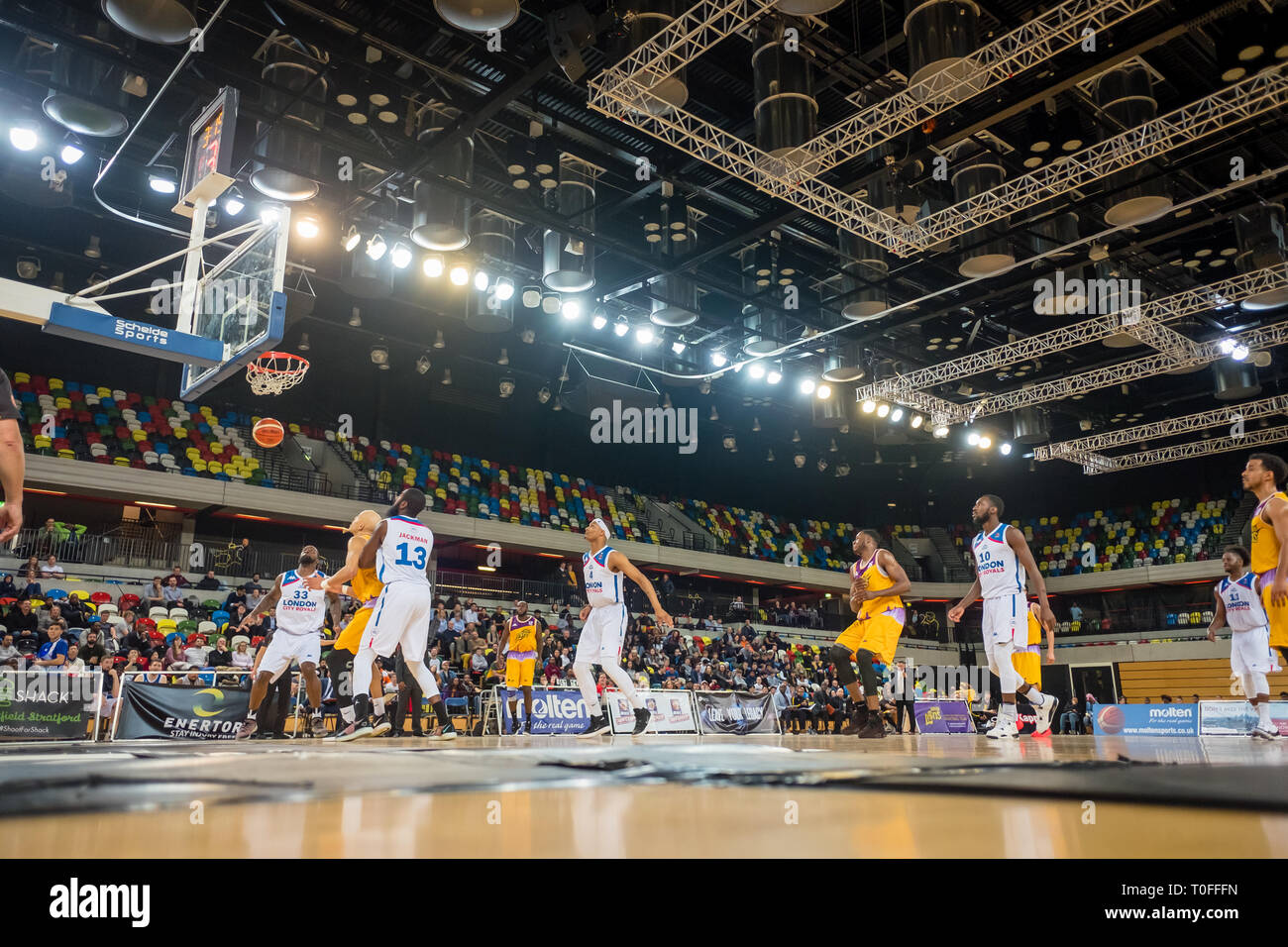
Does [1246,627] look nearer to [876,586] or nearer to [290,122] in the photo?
[876,586]

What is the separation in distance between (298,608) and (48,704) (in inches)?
134

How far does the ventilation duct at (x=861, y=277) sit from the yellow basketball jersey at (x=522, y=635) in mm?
Result: 7936

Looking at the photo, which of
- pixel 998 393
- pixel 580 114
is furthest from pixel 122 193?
pixel 998 393

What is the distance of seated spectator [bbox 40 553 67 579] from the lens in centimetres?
1762

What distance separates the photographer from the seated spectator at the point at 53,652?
41.5ft

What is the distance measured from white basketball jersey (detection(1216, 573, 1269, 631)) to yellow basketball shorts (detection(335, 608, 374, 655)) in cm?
894

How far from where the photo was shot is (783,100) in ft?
36.0

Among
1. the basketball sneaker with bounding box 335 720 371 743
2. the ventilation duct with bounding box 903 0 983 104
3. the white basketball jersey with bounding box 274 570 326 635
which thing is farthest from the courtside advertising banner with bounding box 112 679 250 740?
the ventilation duct with bounding box 903 0 983 104

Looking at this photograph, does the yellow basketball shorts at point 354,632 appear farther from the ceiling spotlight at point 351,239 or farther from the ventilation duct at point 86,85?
the ceiling spotlight at point 351,239

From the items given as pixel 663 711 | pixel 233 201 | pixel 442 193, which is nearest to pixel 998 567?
pixel 663 711

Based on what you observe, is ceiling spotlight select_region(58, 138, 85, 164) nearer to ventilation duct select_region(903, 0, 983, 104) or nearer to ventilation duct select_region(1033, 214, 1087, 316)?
ventilation duct select_region(903, 0, 983, 104)

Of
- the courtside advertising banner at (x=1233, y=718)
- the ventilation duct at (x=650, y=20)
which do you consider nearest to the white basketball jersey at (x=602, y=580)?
the ventilation duct at (x=650, y=20)

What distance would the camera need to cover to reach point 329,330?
74.1ft
